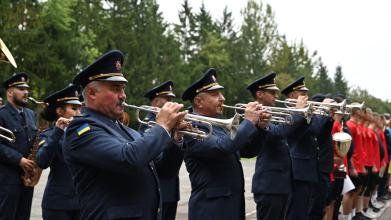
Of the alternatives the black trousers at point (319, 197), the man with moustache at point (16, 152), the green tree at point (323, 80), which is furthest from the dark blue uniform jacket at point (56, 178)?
the green tree at point (323, 80)

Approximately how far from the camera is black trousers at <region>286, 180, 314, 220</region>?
306 inches

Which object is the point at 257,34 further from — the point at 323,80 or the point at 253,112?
the point at 253,112

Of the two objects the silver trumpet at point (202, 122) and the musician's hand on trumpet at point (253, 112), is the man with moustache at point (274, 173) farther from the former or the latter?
the silver trumpet at point (202, 122)

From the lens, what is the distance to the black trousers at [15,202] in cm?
732

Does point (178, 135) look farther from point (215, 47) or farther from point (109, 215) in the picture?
point (215, 47)

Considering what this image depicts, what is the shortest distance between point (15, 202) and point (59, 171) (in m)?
1.40

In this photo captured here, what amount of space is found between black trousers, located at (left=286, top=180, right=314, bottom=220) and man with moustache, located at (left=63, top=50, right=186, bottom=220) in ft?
13.0

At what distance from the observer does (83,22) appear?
154 feet

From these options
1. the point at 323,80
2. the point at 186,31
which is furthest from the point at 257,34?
the point at 323,80

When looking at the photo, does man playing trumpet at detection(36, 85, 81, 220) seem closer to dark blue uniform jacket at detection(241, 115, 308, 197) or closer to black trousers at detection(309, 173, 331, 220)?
dark blue uniform jacket at detection(241, 115, 308, 197)

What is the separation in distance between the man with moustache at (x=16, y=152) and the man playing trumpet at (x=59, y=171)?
3.37 ft

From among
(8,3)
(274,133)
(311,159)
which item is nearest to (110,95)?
(274,133)

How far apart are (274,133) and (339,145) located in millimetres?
3139

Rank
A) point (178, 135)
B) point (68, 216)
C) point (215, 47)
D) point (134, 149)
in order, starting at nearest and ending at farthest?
point (134, 149)
point (178, 135)
point (68, 216)
point (215, 47)
